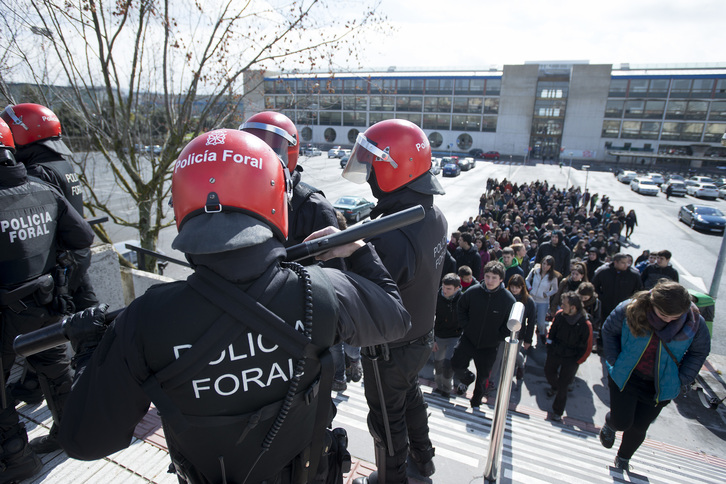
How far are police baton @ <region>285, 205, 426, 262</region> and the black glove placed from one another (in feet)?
2.34

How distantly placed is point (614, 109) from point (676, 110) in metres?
6.85

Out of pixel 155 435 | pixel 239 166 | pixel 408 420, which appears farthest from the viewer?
pixel 155 435

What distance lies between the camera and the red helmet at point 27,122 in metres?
3.53

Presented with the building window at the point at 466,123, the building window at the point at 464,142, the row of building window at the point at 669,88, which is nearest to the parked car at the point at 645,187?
the row of building window at the point at 669,88

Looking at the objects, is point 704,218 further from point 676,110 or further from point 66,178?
point 676,110

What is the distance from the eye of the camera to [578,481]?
3100 millimetres

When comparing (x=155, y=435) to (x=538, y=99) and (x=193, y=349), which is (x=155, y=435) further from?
(x=538, y=99)

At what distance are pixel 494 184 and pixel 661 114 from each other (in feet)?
139

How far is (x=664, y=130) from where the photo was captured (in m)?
51.7

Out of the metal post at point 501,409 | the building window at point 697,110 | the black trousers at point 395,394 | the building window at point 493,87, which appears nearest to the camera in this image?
the black trousers at point 395,394

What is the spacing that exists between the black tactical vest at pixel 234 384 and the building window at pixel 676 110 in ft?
211

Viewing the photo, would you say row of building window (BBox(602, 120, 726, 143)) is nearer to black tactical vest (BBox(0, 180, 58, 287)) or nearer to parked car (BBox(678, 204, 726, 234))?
parked car (BBox(678, 204, 726, 234))

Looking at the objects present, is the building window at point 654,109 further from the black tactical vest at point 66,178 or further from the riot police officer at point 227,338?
the riot police officer at point 227,338

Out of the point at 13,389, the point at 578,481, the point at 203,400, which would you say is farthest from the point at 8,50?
the point at 578,481
